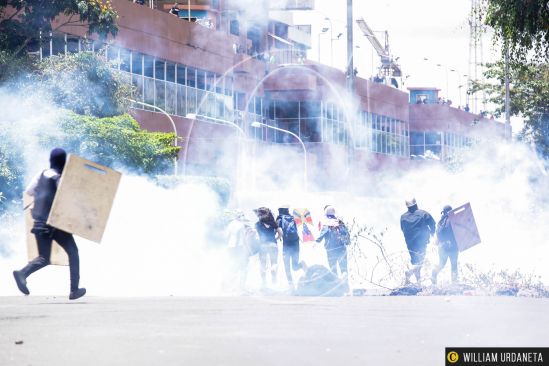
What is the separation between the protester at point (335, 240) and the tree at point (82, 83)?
A: 1116cm

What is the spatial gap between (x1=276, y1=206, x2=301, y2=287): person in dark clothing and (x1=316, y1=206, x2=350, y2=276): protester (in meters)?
0.86

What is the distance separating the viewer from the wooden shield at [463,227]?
20828mm

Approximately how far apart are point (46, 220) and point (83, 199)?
586 millimetres

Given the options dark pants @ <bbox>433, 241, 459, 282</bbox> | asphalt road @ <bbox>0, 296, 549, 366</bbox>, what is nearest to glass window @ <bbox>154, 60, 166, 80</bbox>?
dark pants @ <bbox>433, 241, 459, 282</bbox>

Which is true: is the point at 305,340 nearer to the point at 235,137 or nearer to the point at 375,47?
the point at 235,137

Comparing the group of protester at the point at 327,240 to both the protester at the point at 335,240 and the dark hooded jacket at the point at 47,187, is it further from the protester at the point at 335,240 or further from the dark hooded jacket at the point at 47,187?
the dark hooded jacket at the point at 47,187

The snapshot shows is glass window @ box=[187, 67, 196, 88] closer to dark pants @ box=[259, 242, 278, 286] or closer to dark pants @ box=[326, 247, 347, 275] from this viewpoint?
dark pants @ box=[259, 242, 278, 286]

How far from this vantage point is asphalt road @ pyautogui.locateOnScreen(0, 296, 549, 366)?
9.56 m

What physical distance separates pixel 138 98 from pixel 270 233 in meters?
23.5

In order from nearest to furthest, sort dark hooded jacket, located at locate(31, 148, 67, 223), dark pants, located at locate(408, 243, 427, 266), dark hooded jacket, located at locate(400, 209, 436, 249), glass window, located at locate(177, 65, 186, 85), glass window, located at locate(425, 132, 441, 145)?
dark hooded jacket, located at locate(31, 148, 67, 223) < dark pants, located at locate(408, 243, 427, 266) < dark hooded jacket, located at locate(400, 209, 436, 249) < glass window, located at locate(177, 65, 186, 85) < glass window, located at locate(425, 132, 441, 145)

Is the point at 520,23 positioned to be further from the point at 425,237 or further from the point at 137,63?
the point at 137,63

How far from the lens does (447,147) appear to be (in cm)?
9750

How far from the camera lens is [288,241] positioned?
70.1 ft

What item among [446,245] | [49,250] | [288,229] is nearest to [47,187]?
[49,250]
